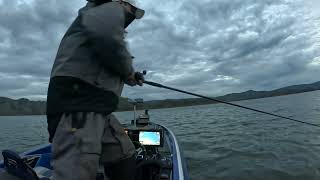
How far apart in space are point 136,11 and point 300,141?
15.0 metres

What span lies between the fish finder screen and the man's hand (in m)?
4.46

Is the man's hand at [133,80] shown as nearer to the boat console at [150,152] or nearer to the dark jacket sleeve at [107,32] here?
the dark jacket sleeve at [107,32]

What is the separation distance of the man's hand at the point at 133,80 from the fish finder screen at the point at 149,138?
446 centimetres

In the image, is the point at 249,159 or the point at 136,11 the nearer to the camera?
the point at 136,11

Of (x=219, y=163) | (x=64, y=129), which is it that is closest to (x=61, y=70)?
(x=64, y=129)

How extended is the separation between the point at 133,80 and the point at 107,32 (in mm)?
825

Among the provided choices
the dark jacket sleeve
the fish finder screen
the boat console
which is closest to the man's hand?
the dark jacket sleeve

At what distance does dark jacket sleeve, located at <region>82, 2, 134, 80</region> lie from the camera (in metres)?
2.86

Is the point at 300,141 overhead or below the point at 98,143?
below

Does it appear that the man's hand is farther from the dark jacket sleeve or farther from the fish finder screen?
the fish finder screen

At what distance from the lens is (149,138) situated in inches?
319

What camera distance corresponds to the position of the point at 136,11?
337 centimetres

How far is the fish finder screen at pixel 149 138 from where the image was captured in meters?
8.05

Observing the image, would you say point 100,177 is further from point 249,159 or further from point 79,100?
point 249,159
